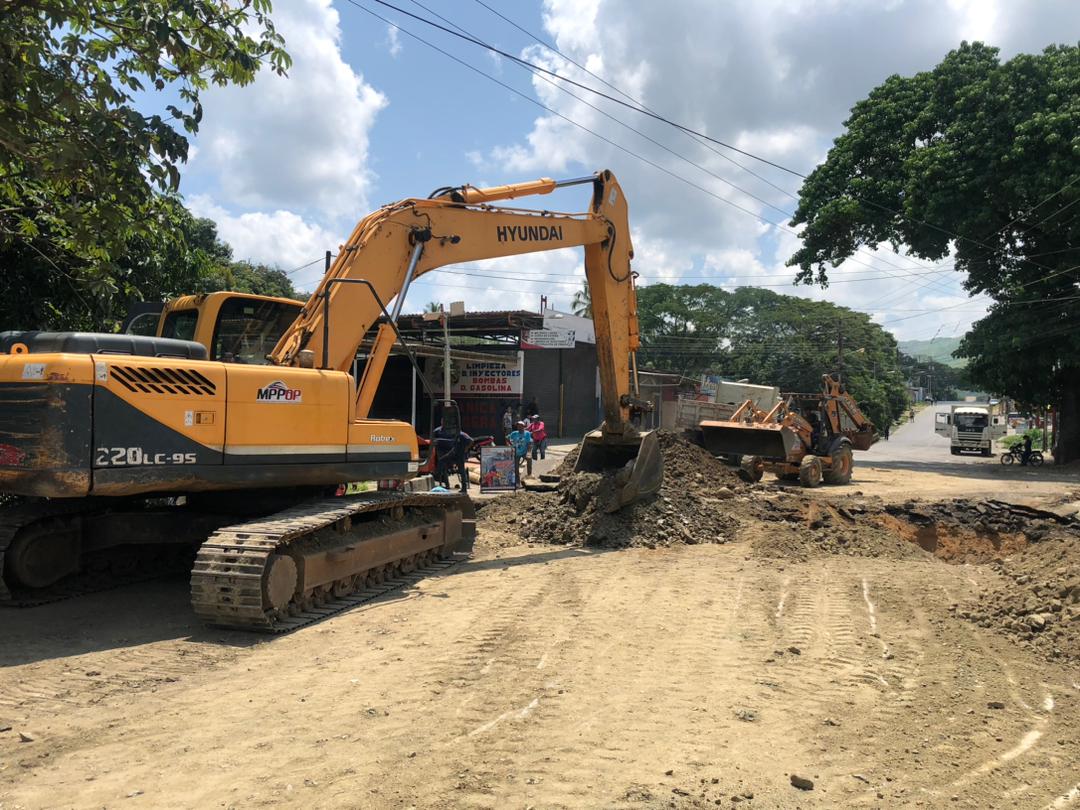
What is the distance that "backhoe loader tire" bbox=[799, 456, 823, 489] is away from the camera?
60.2ft

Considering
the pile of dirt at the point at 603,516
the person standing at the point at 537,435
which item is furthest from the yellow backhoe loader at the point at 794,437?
the pile of dirt at the point at 603,516

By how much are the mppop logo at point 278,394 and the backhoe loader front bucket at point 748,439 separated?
44.4 ft

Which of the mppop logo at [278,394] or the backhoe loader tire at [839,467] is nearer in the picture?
the mppop logo at [278,394]

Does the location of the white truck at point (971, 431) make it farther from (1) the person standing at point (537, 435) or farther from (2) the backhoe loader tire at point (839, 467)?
(1) the person standing at point (537, 435)

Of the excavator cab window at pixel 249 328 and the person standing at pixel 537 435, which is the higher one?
the excavator cab window at pixel 249 328

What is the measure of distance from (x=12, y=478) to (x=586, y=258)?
7.09 metres

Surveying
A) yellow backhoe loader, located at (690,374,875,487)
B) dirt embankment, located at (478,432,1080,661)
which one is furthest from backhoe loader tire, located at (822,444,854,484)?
dirt embankment, located at (478,432,1080,661)

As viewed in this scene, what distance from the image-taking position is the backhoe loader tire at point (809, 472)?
60.2ft

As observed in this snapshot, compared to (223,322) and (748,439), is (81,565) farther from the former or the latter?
(748,439)

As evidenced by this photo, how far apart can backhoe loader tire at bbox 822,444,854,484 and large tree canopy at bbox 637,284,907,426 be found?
35864mm

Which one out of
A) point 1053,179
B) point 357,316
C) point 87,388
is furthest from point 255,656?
point 1053,179

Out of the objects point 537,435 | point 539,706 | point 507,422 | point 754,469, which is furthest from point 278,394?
point 507,422

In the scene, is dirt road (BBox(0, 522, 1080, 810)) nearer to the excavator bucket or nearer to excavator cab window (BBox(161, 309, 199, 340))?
excavator cab window (BBox(161, 309, 199, 340))

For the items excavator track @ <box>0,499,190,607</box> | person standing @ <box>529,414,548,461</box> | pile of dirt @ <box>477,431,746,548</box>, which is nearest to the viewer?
excavator track @ <box>0,499,190,607</box>
